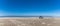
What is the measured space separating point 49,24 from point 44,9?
18cm

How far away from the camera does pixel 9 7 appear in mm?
770

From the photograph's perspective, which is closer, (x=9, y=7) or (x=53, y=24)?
(x=53, y=24)

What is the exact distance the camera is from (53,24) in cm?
67

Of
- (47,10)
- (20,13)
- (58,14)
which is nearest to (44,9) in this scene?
(47,10)

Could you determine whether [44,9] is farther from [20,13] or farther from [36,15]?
[20,13]

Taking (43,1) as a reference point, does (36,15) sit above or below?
below

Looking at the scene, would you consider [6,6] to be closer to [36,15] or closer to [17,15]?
[17,15]

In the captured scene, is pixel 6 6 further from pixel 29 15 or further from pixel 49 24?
pixel 49 24

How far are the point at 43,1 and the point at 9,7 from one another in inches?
15.4

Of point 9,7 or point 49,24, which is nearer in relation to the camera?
point 49,24

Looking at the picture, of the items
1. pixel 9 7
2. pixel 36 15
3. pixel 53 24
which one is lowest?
pixel 53 24

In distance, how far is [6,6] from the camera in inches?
30.2

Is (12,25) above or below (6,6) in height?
below

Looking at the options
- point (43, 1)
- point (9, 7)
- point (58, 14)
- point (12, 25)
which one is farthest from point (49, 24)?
point (9, 7)
